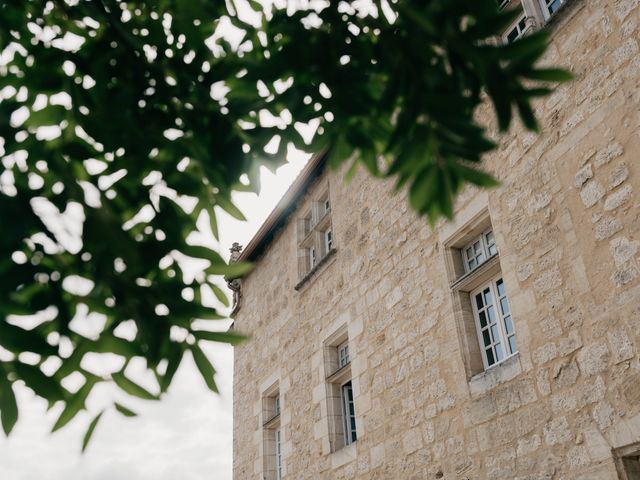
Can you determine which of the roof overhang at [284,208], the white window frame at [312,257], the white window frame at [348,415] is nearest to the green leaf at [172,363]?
the white window frame at [348,415]

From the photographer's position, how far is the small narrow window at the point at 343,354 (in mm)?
7470

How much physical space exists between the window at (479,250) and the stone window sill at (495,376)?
898 millimetres

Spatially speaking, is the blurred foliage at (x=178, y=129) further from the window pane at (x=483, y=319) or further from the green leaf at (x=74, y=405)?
the window pane at (x=483, y=319)

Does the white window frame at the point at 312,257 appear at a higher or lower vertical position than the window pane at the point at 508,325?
higher

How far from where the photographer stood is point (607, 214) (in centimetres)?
430

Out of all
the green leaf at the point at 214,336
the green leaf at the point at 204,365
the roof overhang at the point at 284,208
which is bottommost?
the green leaf at the point at 204,365

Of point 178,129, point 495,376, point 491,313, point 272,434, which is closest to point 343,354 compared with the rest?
point 272,434

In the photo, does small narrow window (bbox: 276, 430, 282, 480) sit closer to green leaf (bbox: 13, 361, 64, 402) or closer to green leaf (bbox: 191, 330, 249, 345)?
green leaf (bbox: 191, 330, 249, 345)

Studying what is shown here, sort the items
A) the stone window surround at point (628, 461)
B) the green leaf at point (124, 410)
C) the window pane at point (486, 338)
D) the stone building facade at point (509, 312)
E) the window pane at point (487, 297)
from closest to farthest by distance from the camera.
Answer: the green leaf at point (124, 410), the stone window surround at point (628, 461), the stone building facade at point (509, 312), the window pane at point (486, 338), the window pane at point (487, 297)

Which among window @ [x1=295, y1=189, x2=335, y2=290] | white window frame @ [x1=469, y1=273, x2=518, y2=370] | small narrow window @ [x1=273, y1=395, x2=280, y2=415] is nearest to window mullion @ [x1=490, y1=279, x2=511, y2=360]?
white window frame @ [x1=469, y1=273, x2=518, y2=370]

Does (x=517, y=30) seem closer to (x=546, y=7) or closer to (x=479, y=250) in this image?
(x=546, y=7)

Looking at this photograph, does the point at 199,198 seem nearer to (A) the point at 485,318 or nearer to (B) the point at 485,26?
(B) the point at 485,26

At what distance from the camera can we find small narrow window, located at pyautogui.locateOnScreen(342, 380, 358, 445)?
7.08m

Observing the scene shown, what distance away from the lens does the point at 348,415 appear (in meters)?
7.20
